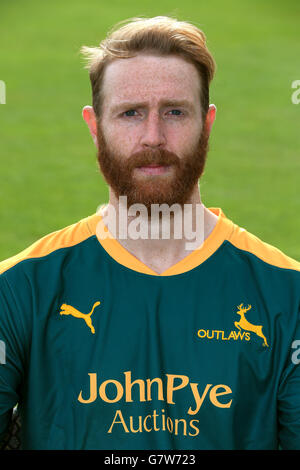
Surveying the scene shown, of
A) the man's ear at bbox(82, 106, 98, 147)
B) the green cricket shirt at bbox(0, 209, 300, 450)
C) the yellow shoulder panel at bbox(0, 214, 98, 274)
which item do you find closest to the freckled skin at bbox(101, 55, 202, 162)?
the man's ear at bbox(82, 106, 98, 147)

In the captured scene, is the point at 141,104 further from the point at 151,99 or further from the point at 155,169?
the point at 155,169

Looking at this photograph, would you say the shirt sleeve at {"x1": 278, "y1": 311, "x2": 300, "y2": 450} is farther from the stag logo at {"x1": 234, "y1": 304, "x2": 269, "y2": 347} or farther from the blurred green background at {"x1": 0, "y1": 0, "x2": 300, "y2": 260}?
the blurred green background at {"x1": 0, "y1": 0, "x2": 300, "y2": 260}

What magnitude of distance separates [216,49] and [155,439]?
61.3 ft

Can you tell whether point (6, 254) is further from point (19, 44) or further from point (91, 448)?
point (19, 44)

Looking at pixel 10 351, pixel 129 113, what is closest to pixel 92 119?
pixel 129 113

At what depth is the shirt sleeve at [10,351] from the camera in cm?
296

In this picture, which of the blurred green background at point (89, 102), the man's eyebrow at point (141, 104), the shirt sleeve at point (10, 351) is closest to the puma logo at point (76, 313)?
the shirt sleeve at point (10, 351)

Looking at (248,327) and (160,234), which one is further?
(160,234)

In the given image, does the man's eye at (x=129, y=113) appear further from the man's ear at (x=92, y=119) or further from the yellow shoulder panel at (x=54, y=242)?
the yellow shoulder panel at (x=54, y=242)

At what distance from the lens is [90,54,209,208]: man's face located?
3016 mm

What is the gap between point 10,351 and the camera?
2.96 metres

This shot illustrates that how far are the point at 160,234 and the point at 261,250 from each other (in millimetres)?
402

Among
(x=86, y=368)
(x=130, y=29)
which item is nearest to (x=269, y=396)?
(x=86, y=368)

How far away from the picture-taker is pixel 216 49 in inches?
819
